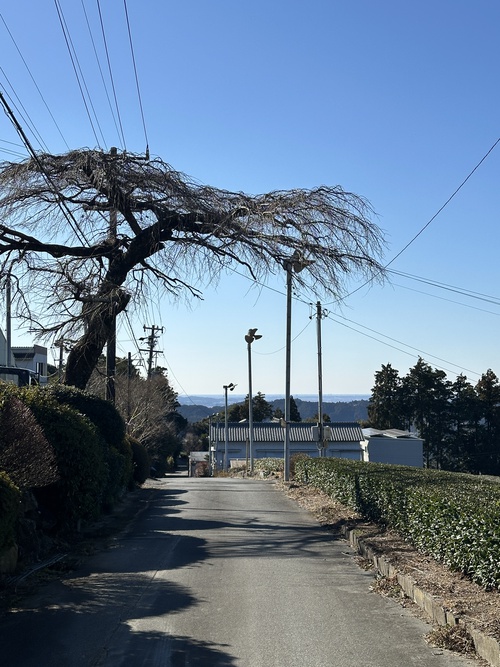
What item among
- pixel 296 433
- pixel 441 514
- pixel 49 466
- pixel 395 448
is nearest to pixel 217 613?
pixel 441 514

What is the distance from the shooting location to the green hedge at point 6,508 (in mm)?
8102

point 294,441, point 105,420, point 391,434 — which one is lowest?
point 294,441

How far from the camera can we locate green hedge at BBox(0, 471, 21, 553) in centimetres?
810

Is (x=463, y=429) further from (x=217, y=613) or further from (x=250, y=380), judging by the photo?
(x=217, y=613)

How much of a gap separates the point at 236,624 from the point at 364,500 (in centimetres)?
742

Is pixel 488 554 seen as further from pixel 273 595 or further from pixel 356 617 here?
pixel 273 595

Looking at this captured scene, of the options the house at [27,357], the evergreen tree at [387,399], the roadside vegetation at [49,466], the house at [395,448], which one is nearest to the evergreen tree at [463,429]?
the house at [395,448]

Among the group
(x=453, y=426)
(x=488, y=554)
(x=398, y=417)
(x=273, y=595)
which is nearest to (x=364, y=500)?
(x=273, y=595)

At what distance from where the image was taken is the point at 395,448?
52.6 metres

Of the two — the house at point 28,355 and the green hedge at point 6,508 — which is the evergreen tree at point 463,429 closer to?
the house at point 28,355

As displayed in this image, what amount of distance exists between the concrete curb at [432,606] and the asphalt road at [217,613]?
177mm

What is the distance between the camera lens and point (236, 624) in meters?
7.68

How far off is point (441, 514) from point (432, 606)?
1.99 m

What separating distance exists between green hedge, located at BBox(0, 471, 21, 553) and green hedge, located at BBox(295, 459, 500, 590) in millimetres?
5055
